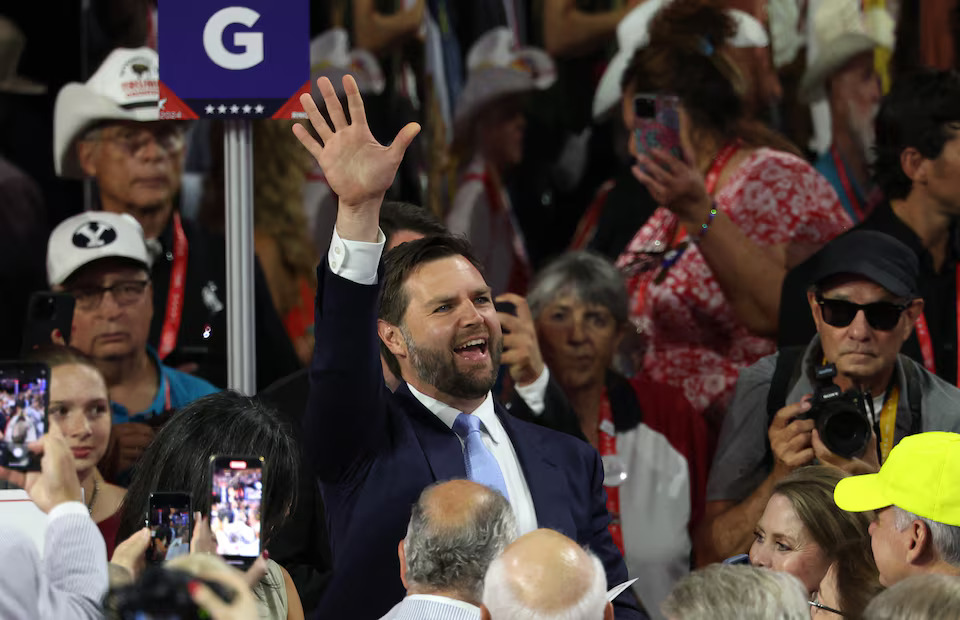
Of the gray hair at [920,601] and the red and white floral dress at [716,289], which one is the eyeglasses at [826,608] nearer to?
the gray hair at [920,601]

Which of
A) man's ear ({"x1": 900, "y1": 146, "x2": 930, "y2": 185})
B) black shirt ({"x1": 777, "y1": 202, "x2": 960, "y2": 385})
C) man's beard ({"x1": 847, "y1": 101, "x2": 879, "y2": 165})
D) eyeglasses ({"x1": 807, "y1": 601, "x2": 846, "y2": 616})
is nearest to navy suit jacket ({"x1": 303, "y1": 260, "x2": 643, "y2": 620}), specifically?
eyeglasses ({"x1": 807, "y1": 601, "x2": 846, "y2": 616})

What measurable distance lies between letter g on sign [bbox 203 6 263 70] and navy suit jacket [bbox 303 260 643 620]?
2.13ft

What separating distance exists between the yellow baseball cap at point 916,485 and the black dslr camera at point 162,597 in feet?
5.69

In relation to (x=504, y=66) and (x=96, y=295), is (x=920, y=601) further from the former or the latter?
(x=504, y=66)

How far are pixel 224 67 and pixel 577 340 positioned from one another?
185cm

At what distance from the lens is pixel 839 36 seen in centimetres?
566

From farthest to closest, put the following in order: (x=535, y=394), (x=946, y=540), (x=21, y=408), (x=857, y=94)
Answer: (x=857, y=94) → (x=535, y=394) → (x=946, y=540) → (x=21, y=408)

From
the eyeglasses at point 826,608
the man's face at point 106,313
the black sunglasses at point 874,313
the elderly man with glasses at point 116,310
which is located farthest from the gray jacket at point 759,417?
the man's face at point 106,313

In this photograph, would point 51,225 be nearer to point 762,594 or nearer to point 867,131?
point 867,131

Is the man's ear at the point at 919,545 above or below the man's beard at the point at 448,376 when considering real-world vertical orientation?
below

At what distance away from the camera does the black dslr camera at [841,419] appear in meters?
3.95

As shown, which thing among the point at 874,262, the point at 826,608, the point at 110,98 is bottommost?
the point at 826,608

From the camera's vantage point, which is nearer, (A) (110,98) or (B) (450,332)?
(B) (450,332)

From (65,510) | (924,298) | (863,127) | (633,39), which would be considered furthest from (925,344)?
(65,510)
